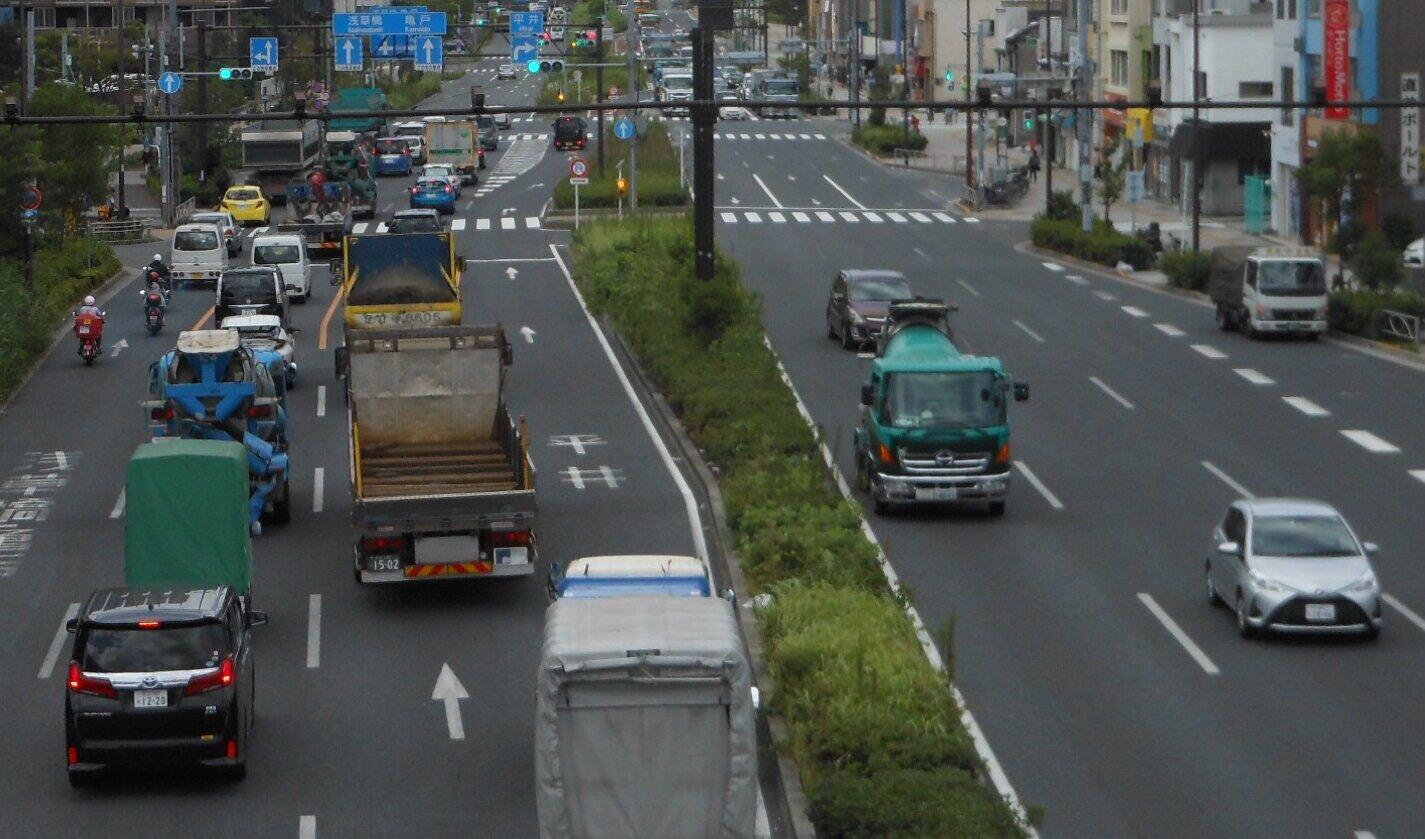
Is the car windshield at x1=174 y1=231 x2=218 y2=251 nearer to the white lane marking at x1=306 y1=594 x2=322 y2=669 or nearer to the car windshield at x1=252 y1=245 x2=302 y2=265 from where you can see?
the car windshield at x1=252 y1=245 x2=302 y2=265

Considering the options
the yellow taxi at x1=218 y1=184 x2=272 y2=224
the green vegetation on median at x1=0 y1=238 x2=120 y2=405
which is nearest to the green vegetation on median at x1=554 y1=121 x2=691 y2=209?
the yellow taxi at x1=218 y1=184 x2=272 y2=224

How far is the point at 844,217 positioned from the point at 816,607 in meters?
59.0

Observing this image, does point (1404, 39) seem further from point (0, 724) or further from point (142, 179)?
point (142, 179)

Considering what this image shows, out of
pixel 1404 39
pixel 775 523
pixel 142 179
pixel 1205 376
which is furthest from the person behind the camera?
pixel 142 179

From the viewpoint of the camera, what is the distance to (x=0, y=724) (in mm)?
20109

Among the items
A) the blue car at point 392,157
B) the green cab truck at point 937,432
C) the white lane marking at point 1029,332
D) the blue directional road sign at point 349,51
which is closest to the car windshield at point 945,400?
the green cab truck at point 937,432

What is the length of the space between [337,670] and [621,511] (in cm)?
774

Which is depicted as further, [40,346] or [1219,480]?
[40,346]

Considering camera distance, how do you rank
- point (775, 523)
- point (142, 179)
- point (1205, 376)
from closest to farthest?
point (775, 523), point (1205, 376), point (142, 179)

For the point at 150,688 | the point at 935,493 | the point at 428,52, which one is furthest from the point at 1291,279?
the point at 150,688

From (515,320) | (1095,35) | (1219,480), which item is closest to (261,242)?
(515,320)

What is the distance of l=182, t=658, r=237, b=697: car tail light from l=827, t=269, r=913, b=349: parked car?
1083 inches

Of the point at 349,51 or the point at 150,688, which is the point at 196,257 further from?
the point at 150,688

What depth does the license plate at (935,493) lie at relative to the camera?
2894 centimetres
